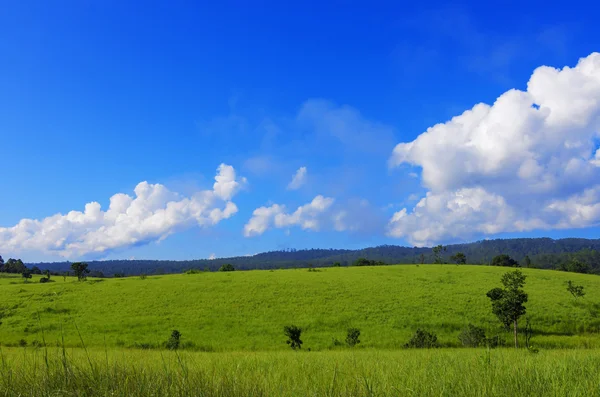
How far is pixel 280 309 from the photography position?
54500 millimetres

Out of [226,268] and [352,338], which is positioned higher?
[226,268]

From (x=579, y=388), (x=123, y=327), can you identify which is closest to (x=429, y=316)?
(x=123, y=327)

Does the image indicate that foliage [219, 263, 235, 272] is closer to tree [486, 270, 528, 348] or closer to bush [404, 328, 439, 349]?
bush [404, 328, 439, 349]

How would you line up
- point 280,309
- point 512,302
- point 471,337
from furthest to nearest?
point 280,309
point 471,337
point 512,302

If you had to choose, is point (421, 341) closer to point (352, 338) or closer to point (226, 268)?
point (352, 338)

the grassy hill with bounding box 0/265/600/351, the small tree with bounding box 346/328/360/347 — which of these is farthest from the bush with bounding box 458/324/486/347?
the small tree with bounding box 346/328/360/347

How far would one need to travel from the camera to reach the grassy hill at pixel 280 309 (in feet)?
143

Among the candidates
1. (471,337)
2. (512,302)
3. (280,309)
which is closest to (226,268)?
(280,309)

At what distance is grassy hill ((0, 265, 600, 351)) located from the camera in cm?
4372

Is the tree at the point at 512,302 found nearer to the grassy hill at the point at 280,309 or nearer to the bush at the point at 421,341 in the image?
the grassy hill at the point at 280,309

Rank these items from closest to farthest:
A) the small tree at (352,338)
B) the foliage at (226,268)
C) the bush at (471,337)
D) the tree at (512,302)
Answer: the tree at (512,302), the bush at (471,337), the small tree at (352,338), the foliage at (226,268)

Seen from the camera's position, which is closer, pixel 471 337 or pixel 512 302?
pixel 512 302

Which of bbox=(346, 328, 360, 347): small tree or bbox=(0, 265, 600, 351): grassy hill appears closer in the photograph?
bbox=(346, 328, 360, 347): small tree

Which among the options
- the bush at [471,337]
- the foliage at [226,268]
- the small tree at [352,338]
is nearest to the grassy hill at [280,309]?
the bush at [471,337]
